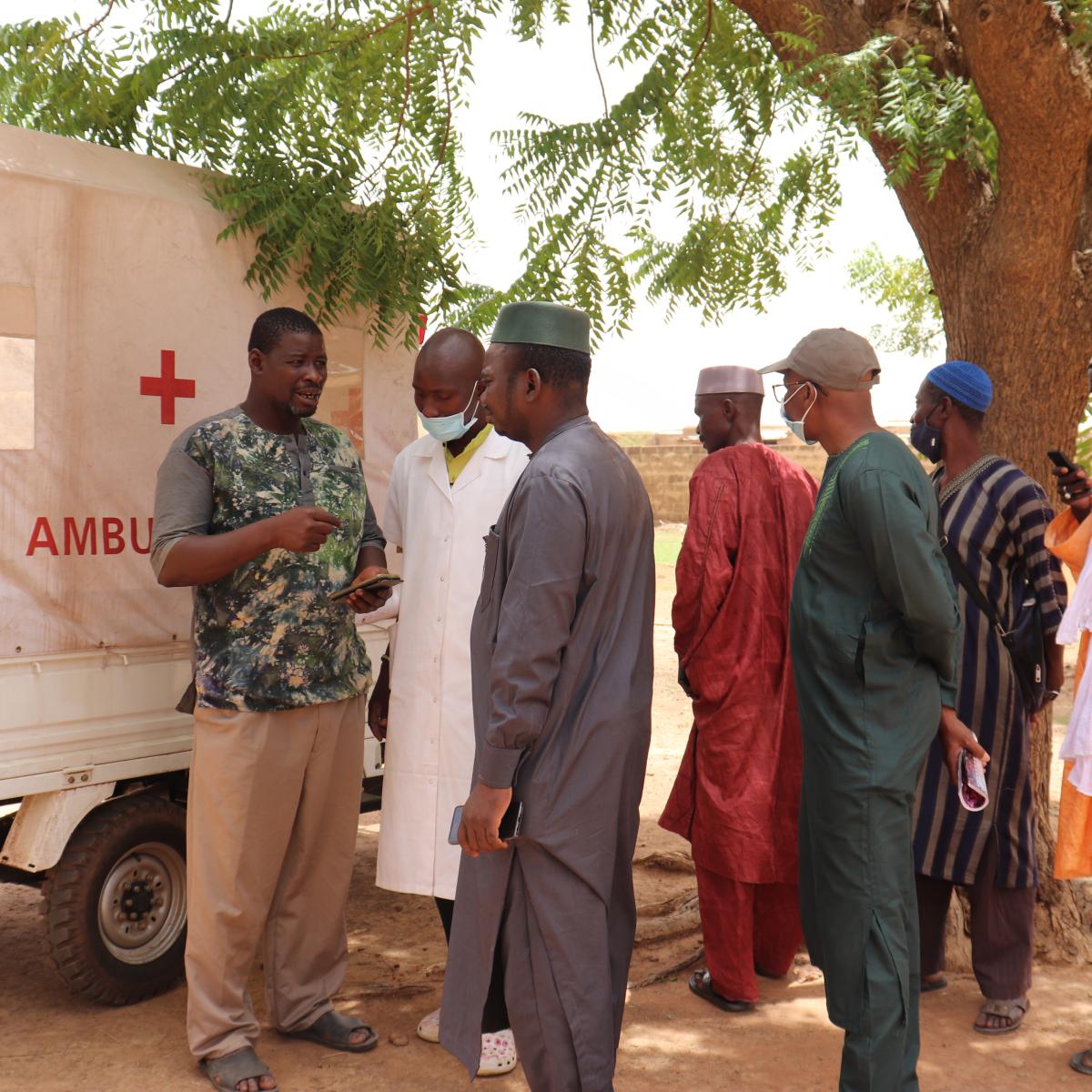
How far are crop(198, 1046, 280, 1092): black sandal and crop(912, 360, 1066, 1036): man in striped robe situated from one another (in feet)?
7.20

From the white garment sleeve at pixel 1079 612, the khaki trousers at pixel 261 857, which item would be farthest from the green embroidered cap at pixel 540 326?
the white garment sleeve at pixel 1079 612

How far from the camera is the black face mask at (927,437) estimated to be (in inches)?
167

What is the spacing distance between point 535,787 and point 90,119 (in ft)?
10.5

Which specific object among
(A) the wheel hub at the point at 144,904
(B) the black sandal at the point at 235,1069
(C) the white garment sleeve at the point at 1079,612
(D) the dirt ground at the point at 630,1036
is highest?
(C) the white garment sleeve at the point at 1079,612

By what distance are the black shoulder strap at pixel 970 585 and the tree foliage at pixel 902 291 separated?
6819 mm

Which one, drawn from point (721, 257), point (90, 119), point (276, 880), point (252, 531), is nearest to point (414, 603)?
point (252, 531)

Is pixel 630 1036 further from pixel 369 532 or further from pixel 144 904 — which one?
pixel 369 532

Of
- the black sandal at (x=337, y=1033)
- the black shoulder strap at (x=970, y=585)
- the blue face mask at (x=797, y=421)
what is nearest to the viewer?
the blue face mask at (x=797, y=421)

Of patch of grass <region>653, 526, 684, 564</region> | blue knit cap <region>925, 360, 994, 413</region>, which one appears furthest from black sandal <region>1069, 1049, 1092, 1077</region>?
patch of grass <region>653, 526, 684, 564</region>

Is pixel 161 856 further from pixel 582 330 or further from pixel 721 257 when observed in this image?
pixel 721 257

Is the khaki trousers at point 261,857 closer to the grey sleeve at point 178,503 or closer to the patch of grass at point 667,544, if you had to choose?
the grey sleeve at point 178,503

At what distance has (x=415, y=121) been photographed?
5191mm

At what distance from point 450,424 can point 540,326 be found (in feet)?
3.43

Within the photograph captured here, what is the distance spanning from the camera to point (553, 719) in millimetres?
2881
